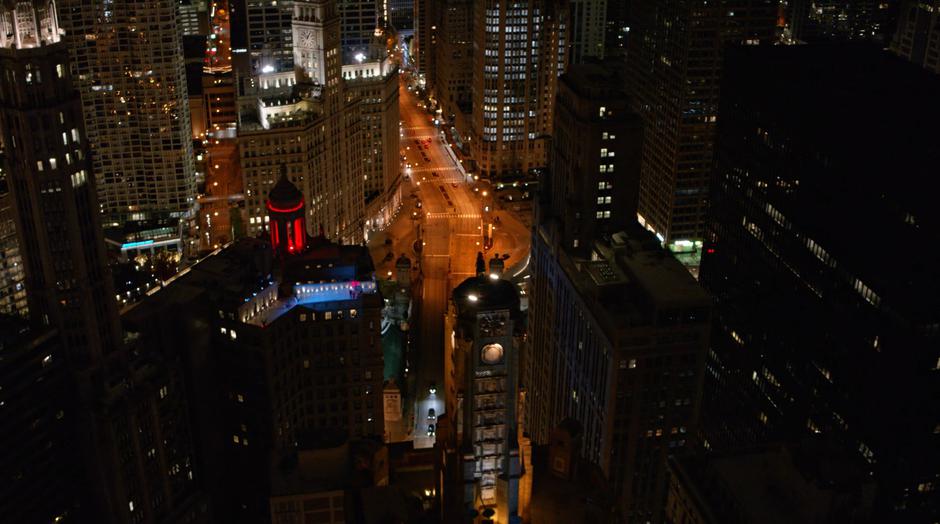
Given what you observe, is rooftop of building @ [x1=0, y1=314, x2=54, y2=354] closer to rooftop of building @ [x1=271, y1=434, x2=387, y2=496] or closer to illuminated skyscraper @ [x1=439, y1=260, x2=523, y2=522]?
rooftop of building @ [x1=271, y1=434, x2=387, y2=496]

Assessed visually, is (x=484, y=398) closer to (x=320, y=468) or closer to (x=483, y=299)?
(x=483, y=299)

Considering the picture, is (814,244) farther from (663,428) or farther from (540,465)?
(540,465)

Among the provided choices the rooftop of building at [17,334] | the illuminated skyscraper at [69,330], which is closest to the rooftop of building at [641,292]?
the illuminated skyscraper at [69,330]

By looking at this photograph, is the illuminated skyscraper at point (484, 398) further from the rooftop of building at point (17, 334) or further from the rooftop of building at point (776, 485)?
the rooftop of building at point (17, 334)

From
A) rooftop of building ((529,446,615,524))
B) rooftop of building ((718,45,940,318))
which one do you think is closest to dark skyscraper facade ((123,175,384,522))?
rooftop of building ((529,446,615,524))

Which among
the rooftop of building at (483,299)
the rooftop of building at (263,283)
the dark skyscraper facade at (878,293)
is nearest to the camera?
the rooftop of building at (483,299)

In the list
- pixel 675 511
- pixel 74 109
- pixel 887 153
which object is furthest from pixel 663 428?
pixel 74 109

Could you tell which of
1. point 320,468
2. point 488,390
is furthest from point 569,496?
point 320,468

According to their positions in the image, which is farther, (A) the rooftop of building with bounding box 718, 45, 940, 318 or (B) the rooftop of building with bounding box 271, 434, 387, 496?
(A) the rooftop of building with bounding box 718, 45, 940, 318
